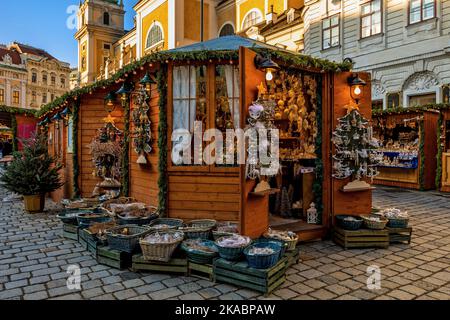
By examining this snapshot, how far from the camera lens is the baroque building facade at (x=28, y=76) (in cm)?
5144

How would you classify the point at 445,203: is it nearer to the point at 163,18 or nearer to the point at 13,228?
the point at 13,228

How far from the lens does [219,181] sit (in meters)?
6.45

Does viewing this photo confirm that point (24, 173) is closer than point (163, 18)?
Yes

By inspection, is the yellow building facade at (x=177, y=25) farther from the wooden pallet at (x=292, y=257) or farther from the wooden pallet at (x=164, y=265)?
the wooden pallet at (x=292, y=257)

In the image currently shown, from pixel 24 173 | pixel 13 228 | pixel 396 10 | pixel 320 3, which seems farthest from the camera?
pixel 320 3

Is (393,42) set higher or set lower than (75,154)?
higher

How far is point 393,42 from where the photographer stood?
1670cm

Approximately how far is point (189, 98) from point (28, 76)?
5657 cm

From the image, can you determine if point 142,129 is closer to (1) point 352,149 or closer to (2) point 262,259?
(1) point 352,149

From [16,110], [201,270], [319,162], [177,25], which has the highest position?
[177,25]

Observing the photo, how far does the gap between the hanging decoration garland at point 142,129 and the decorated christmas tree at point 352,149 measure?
369 centimetres

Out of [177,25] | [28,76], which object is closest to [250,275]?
[177,25]
